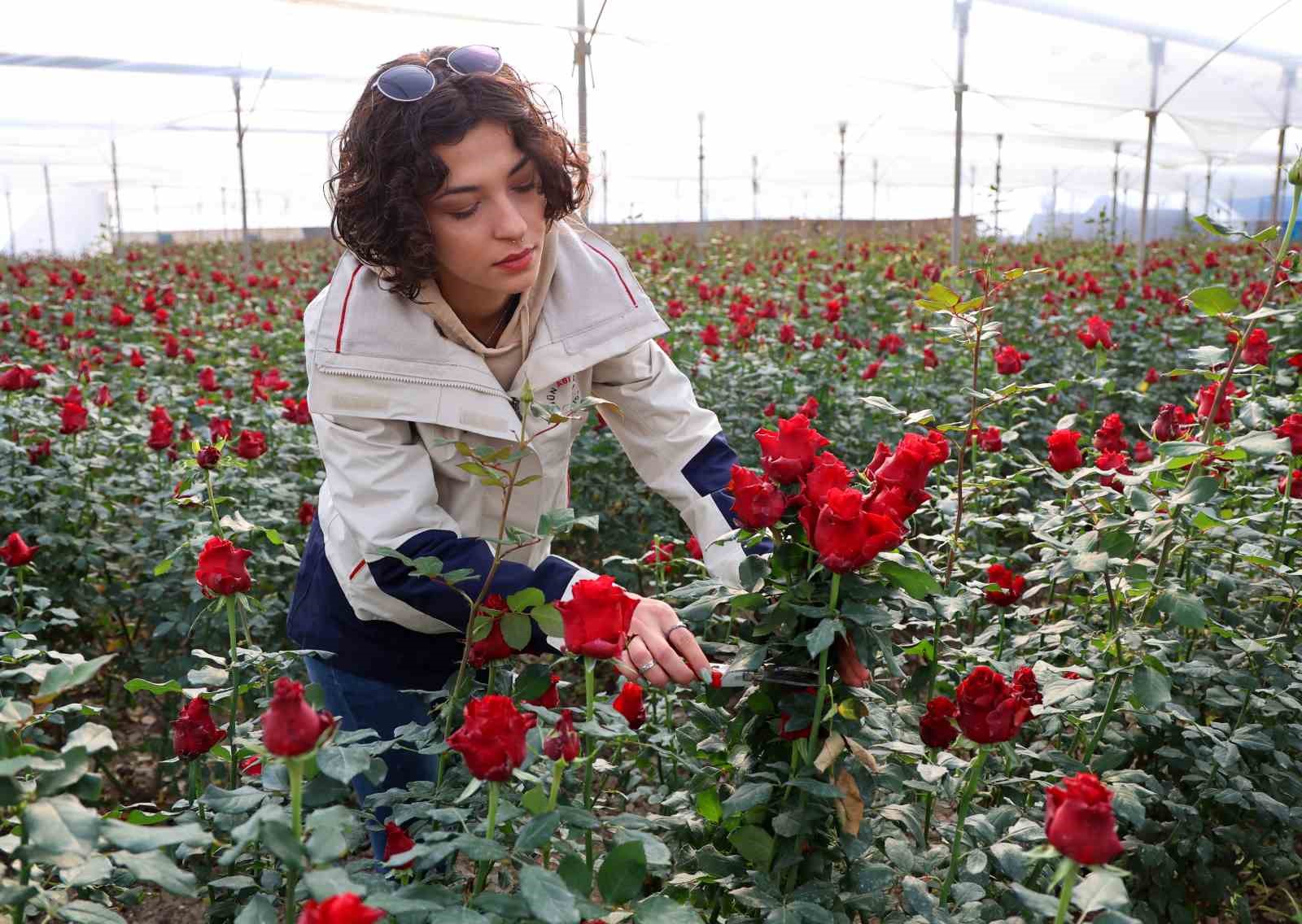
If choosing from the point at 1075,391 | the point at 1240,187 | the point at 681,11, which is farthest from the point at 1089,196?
the point at 1075,391

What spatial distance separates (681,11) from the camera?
8.61 meters

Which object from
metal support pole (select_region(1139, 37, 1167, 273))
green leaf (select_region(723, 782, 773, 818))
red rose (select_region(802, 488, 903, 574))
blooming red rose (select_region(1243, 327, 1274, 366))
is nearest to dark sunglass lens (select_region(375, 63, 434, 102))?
red rose (select_region(802, 488, 903, 574))

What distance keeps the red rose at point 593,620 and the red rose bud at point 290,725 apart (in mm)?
243

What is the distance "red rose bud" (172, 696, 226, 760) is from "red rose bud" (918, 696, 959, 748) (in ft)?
2.75

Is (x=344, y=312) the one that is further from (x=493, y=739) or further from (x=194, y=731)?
(x=493, y=739)

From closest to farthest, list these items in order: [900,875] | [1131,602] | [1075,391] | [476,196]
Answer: [900,875] < [476,196] < [1131,602] < [1075,391]

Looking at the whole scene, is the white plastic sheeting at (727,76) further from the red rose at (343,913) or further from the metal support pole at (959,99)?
the red rose at (343,913)

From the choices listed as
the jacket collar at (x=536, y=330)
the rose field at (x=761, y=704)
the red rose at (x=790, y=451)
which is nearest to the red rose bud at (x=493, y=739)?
the rose field at (x=761, y=704)

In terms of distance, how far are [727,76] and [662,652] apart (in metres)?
11.0

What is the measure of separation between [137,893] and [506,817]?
2.25 feet

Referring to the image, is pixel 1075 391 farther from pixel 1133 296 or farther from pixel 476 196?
pixel 476 196

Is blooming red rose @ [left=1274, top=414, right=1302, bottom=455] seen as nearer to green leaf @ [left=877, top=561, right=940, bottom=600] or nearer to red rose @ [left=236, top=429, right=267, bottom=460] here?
green leaf @ [left=877, top=561, right=940, bottom=600]

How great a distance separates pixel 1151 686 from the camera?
A: 1260mm

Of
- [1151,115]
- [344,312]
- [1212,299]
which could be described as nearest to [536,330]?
[344,312]
